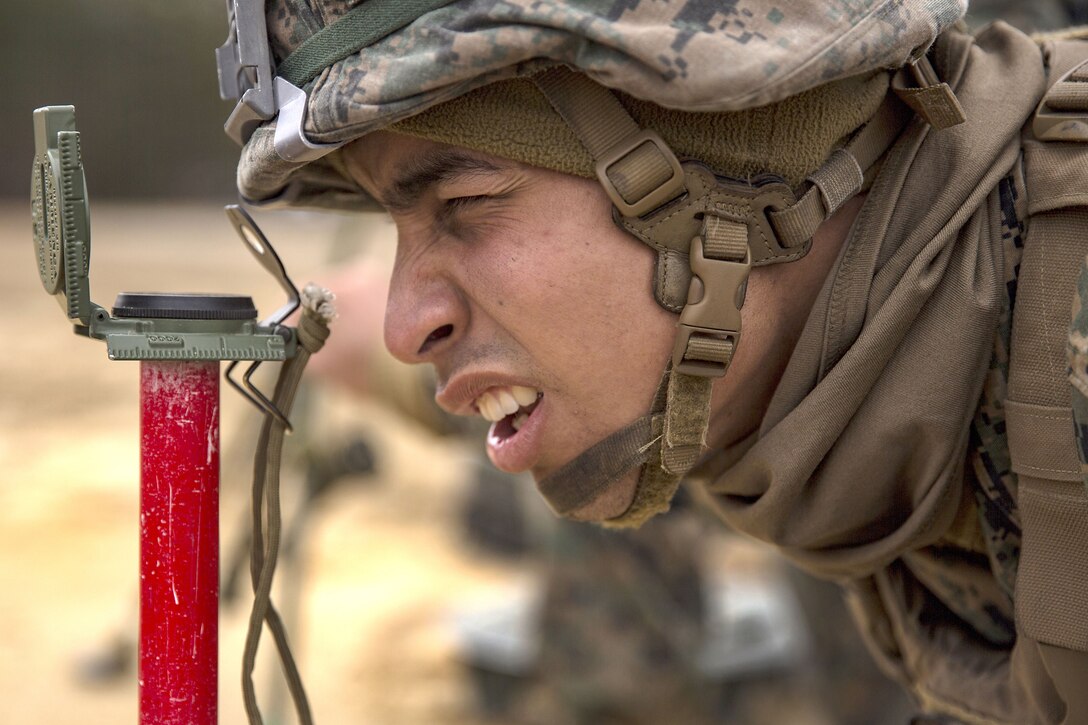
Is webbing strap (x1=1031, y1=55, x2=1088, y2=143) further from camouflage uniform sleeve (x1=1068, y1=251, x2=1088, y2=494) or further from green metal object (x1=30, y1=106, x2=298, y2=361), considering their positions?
green metal object (x1=30, y1=106, x2=298, y2=361)

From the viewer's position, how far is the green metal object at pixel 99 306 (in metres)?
1.40

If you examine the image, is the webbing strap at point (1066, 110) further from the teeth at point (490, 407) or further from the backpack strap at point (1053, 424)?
the teeth at point (490, 407)

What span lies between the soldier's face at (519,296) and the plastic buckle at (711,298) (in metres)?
0.04

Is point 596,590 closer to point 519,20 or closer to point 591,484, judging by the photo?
point 591,484

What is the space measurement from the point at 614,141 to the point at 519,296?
24cm

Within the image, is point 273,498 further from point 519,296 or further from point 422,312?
point 519,296

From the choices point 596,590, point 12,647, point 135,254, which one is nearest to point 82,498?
point 12,647

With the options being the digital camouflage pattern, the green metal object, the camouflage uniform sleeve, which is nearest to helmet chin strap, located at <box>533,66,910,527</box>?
the digital camouflage pattern

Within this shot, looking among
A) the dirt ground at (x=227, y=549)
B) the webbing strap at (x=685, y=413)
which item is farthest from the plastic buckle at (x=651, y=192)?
the dirt ground at (x=227, y=549)

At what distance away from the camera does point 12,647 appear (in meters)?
5.18

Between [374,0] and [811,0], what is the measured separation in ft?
1.76

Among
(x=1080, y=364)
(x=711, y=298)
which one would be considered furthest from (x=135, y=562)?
(x=1080, y=364)

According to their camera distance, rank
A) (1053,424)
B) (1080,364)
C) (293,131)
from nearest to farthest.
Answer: (1080,364), (1053,424), (293,131)

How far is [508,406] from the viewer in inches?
69.4
